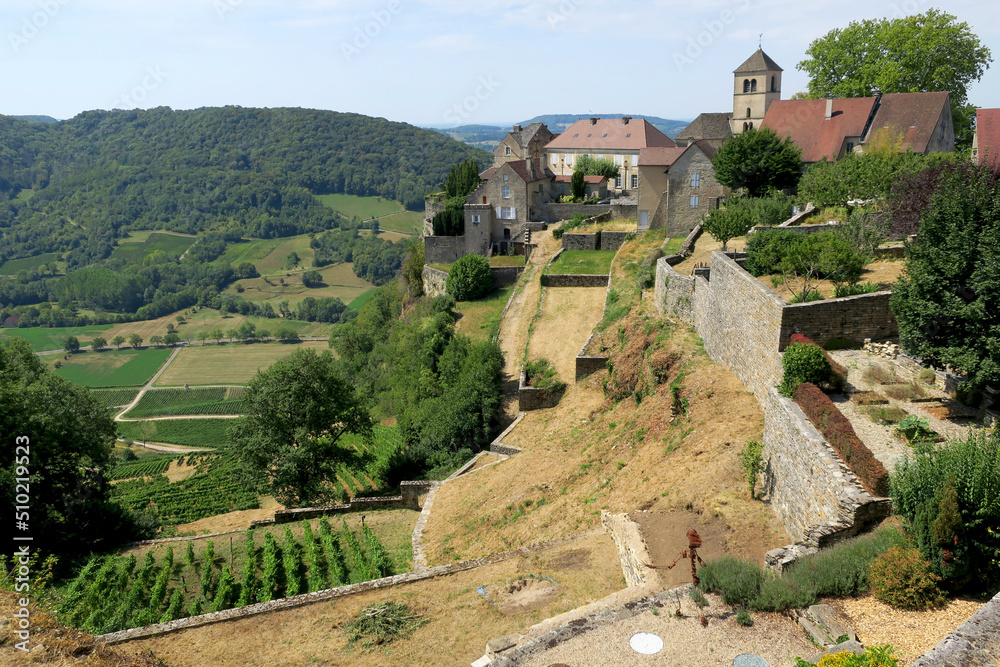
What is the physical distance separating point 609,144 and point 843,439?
4900 cm

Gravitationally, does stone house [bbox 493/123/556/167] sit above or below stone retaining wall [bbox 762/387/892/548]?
above

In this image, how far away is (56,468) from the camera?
77.8 feet

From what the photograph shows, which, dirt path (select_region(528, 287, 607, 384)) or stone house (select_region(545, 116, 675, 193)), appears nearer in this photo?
dirt path (select_region(528, 287, 607, 384))

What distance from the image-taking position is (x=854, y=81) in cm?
4831

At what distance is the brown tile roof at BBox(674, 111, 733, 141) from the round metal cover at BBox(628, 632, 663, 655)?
4903 cm

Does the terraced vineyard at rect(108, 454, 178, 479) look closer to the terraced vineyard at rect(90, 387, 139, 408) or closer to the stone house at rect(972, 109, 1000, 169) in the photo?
the terraced vineyard at rect(90, 387, 139, 408)

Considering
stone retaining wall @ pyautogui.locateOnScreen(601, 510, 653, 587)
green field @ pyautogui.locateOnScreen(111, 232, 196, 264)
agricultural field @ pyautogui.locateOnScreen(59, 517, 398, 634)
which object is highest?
stone retaining wall @ pyautogui.locateOnScreen(601, 510, 653, 587)

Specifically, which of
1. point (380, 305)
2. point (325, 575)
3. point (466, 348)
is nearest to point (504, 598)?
point (325, 575)

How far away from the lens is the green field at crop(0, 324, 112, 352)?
4491 inches

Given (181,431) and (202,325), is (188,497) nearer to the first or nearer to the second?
(181,431)

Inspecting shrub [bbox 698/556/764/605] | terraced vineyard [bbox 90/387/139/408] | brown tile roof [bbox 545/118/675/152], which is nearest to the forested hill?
terraced vineyard [bbox 90/387/139/408]

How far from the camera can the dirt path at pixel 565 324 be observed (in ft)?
92.3

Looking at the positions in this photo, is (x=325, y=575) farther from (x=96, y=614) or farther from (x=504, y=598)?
(x=504, y=598)

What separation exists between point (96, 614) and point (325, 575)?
5421mm
